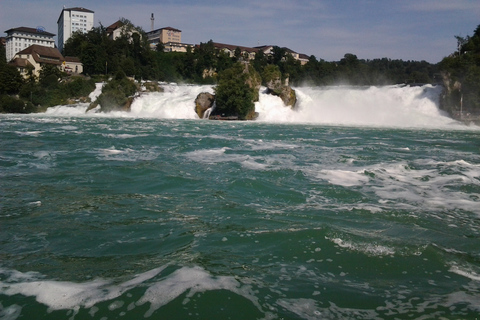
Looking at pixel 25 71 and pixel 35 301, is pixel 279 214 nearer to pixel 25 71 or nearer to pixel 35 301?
pixel 35 301

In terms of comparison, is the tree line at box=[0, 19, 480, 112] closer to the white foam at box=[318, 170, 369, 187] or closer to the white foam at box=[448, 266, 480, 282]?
the white foam at box=[318, 170, 369, 187]

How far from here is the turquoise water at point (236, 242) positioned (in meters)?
3.82

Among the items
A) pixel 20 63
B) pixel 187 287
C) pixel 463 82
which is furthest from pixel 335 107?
pixel 20 63

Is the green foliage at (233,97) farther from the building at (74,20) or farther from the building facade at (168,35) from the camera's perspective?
the building facade at (168,35)

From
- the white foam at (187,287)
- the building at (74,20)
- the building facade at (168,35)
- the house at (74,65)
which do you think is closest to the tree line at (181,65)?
the house at (74,65)

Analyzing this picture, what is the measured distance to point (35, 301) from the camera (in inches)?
150

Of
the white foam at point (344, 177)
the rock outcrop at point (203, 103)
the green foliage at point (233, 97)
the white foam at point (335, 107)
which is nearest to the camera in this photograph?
the white foam at point (344, 177)

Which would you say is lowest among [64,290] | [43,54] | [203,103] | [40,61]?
[64,290]

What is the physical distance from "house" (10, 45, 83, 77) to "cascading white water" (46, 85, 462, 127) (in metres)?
20.1

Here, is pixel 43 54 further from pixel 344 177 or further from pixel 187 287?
pixel 187 287

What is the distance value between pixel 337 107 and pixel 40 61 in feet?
148

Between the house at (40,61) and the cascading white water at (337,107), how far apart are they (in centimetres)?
2014

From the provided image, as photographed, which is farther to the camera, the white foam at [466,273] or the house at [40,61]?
the house at [40,61]

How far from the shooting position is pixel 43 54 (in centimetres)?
6525
